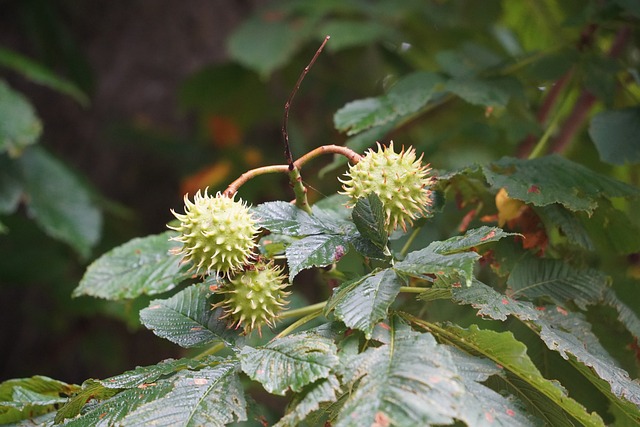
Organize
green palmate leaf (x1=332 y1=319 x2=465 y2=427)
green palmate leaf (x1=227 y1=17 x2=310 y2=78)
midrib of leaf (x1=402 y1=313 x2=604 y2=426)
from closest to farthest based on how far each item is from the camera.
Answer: green palmate leaf (x1=332 y1=319 x2=465 y2=427), midrib of leaf (x1=402 y1=313 x2=604 y2=426), green palmate leaf (x1=227 y1=17 x2=310 y2=78)

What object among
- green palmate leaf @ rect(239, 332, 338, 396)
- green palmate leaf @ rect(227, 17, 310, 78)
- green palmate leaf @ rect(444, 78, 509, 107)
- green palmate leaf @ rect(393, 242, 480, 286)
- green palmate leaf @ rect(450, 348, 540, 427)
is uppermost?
green palmate leaf @ rect(227, 17, 310, 78)

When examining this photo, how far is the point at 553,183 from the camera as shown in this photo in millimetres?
1200

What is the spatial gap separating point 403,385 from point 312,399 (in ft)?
0.40

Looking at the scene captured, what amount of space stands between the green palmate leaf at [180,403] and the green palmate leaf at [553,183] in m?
0.60

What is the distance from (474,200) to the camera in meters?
1.37

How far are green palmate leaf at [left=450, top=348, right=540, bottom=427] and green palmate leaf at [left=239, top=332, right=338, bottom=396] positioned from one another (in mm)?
179

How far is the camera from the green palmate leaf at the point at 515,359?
0.83 m

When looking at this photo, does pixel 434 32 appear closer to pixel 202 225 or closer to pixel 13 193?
pixel 13 193

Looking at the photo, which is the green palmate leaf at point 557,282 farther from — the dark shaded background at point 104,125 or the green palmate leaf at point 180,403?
the dark shaded background at point 104,125

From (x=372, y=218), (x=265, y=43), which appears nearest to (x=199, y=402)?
(x=372, y=218)

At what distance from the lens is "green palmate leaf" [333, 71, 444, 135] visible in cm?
146

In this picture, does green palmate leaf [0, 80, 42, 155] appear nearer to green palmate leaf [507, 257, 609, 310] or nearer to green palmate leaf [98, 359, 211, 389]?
green palmate leaf [98, 359, 211, 389]

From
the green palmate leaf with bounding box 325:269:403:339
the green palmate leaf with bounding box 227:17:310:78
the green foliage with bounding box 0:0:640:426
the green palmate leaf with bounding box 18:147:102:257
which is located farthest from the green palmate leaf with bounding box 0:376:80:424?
the green palmate leaf with bounding box 227:17:310:78

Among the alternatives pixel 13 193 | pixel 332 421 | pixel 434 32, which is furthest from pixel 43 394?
pixel 434 32
